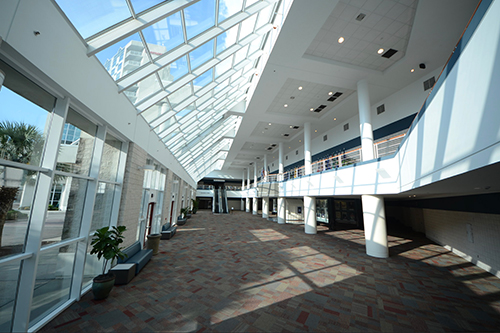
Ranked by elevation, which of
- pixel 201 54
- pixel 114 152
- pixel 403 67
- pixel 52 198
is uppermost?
pixel 403 67

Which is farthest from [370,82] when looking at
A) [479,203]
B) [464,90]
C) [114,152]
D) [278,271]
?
[114,152]

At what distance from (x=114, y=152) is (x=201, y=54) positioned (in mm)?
4010

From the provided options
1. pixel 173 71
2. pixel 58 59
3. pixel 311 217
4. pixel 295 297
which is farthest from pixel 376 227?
pixel 58 59

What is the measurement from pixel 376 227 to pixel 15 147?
10334 mm

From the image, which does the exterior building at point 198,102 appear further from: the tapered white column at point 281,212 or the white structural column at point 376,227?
the tapered white column at point 281,212

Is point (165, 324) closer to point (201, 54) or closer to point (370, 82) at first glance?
point (201, 54)

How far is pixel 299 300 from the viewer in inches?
174

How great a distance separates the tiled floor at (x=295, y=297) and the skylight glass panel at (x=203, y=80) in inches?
258

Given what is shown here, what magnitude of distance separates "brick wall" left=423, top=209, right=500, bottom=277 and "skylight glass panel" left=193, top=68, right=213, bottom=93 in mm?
11024

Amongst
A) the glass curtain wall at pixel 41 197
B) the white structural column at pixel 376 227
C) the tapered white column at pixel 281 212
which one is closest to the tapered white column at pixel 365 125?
the white structural column at pixel 376 227

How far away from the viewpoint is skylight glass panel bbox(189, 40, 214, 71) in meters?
5.94

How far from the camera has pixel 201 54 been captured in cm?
616

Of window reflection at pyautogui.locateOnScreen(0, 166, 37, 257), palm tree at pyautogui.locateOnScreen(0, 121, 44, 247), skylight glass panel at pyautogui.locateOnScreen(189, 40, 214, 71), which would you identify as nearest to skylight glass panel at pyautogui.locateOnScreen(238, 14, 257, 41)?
skylight glass panel at pyautogui.locateOnScreen(189, 40, 214, 71)

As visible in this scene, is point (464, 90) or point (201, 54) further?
point (201, 54)
